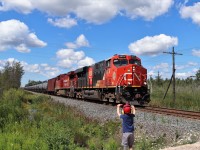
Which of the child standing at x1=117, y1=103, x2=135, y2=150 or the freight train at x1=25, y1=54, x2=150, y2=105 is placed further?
the freight train at x1=25, y1=54, x2=150, y2=105

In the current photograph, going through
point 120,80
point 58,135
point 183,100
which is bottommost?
point 58,135

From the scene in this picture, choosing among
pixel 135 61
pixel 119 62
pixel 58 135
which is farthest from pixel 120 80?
pixel 58 135

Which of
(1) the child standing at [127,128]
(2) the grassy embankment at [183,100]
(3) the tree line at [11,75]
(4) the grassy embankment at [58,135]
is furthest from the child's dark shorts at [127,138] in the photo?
(3) the tree line at [11,75]

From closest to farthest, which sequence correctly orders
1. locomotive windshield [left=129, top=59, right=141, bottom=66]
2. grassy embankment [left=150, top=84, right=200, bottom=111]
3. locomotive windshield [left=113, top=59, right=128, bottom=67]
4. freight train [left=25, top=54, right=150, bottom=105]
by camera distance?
freight train [left=25, top=54, right=150, bottom=105]
locomotive windshield [left=113, top=59, right=128, bottom=67]
locomotive windshield [left=129, top=59, right=141, bottom=66]
grassy embankment [left=150, top=84, right=200, bottom=111]

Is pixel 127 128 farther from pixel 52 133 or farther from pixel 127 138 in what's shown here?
pixel 52 133

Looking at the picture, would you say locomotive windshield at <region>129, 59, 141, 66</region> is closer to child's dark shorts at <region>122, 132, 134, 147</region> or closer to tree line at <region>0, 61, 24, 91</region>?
child's dark shorts at <region>122, 132, 134, 147</region>

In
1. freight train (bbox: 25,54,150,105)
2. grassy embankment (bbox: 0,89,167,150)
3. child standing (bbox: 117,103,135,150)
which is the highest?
freight train (bbox: 25,54,150,105)

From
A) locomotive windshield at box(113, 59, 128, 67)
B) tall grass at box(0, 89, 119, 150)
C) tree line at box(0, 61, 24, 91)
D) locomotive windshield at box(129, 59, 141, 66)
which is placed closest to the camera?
tall grass at box(0, 89, 119, 150)

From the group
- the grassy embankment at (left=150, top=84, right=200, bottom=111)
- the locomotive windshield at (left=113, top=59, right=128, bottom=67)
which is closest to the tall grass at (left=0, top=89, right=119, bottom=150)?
the locomotive windshield at (left=113, top=59, right=128, bottom=67)

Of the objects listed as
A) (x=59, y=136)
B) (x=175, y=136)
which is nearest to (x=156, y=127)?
(x=175, y=136)

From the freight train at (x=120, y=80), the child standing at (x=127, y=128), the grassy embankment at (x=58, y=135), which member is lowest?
the grassy embankment at (x=58, y=135)

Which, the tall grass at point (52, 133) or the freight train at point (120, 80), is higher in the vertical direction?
the freight train at point (120, 80)

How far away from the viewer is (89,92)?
94.1 ft

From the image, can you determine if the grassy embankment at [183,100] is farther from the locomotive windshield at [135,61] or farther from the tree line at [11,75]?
the tree line at [11,75]
